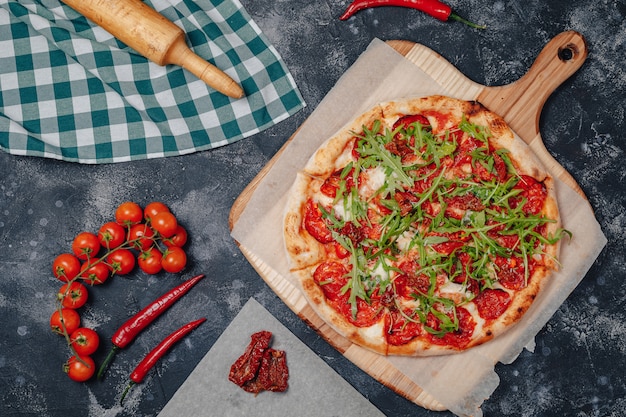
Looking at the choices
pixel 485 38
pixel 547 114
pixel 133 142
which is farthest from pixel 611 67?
pixel 133 142

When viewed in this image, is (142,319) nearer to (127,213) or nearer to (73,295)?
(73,295)

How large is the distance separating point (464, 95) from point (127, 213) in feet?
7.45

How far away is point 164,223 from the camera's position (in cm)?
365

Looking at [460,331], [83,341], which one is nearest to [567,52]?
[460,331]

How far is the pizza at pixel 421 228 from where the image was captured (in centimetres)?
346

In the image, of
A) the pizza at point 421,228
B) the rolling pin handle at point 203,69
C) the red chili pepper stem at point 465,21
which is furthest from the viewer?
the red chili pepper stem at point 465,21

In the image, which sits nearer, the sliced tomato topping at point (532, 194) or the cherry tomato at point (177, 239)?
the sliced tomato topping at point (532, 194)

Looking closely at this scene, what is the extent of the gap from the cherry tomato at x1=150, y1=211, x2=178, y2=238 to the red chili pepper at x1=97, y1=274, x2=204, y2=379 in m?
0.37

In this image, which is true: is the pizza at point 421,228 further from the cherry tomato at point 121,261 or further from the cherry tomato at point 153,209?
the cherry tomato at point 121,261

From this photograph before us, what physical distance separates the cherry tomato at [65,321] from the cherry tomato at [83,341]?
4 cm

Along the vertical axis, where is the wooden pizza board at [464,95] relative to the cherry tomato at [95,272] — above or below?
above

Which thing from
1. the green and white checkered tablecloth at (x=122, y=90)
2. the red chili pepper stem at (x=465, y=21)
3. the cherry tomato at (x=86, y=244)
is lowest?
the cherry tomato at (x=86, y=244)

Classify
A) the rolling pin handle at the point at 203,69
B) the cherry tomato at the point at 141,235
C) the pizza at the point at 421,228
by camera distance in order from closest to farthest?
the pizza at the point at 421,228, the rolling pin handle at the point at 203,69, the cherry tomato at the point at 141,235

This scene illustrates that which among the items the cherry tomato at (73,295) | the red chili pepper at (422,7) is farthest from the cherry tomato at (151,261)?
the red chili pepper at (422,7)
